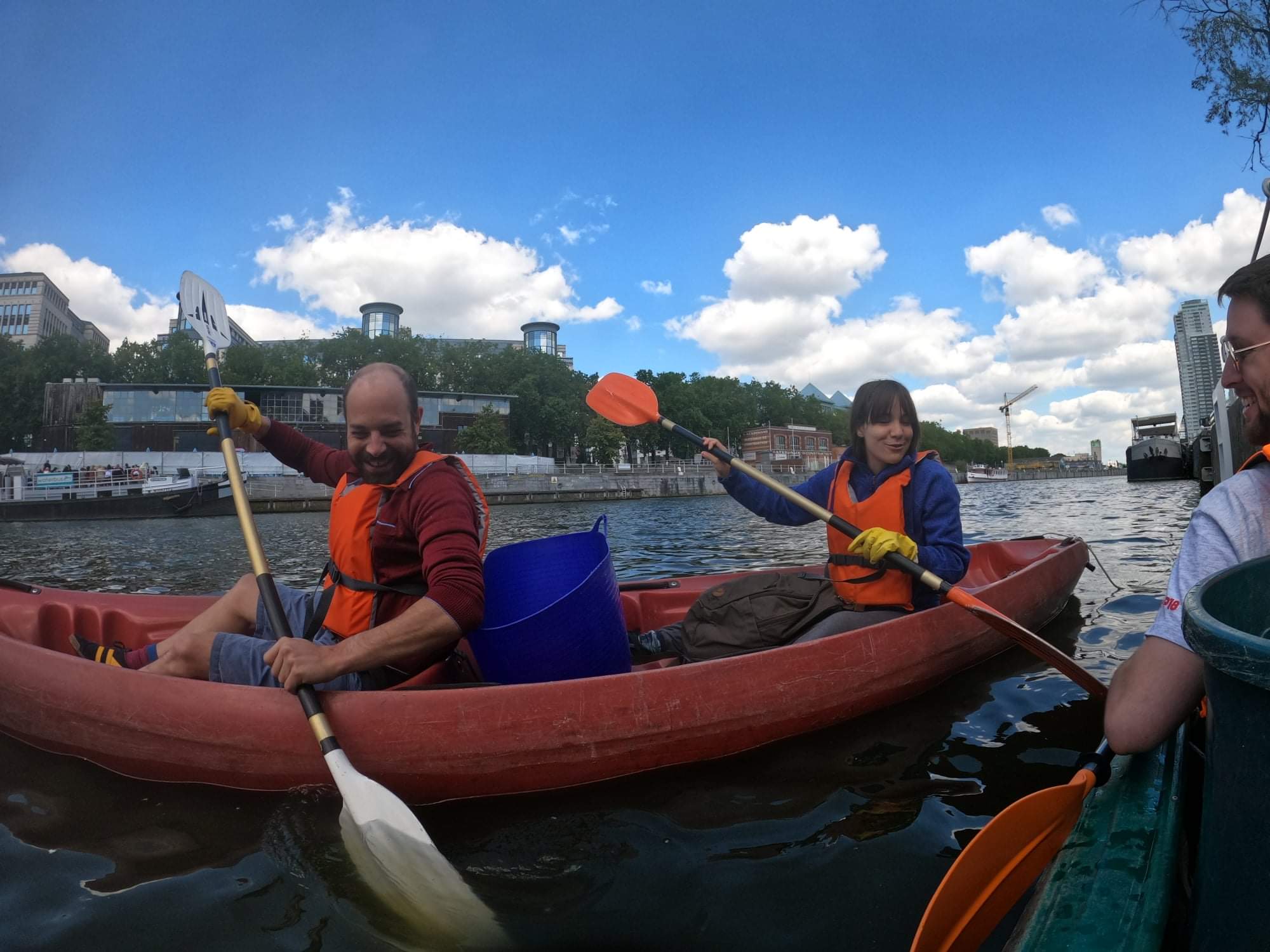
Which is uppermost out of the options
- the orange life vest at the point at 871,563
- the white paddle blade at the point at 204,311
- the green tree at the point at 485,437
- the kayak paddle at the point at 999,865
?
the green tree at the point at 485,437

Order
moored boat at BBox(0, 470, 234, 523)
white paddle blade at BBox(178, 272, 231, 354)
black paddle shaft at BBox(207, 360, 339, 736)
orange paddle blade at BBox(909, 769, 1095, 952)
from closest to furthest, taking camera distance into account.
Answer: orange paddle blade at BBox(909, 769, 1095, 952)
black paddle shaft at BBox(207, 360, 339, 736)
white paddle blade at BBox(178, 272, 231, 354)
moored boat at BBox(0, 470, 234, 523)

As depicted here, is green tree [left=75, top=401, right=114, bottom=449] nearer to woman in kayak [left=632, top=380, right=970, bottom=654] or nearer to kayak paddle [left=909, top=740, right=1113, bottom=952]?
woman in kayak [left=632, top=380, right=970, bottom=654]

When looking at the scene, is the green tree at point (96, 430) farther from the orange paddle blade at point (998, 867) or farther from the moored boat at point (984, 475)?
the moored boat at point (984, 475)

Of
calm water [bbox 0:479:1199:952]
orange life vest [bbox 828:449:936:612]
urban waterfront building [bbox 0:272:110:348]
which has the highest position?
urban waterfront building [bbox 0:272:110:348]

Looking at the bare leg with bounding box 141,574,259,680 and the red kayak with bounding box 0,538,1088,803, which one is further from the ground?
the bare leg with bounding box 141,574,259,680

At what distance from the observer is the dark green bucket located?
98 cm

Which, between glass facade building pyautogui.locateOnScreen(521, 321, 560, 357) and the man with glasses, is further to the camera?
glass facade building pyautogui.locateOnScreen(521, 321, 560, 357)

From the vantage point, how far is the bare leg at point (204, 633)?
3064 mm

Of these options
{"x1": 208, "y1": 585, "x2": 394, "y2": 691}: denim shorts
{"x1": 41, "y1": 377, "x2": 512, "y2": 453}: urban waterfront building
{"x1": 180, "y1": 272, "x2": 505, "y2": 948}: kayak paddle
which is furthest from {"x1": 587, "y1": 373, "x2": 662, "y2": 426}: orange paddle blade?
{"x1": 41, "y1": 377, "x2": 512, "y2": 453}: urban waterfront building

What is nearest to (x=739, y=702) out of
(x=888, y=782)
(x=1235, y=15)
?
(x=888, y=782)

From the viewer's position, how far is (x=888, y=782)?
118 inches

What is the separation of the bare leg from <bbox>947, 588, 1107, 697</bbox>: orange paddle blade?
3.38 m

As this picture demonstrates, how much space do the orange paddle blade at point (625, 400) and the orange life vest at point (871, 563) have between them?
2136 millimetres

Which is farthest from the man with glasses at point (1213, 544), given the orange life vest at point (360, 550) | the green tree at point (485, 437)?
the green tree at point (485, 437)
